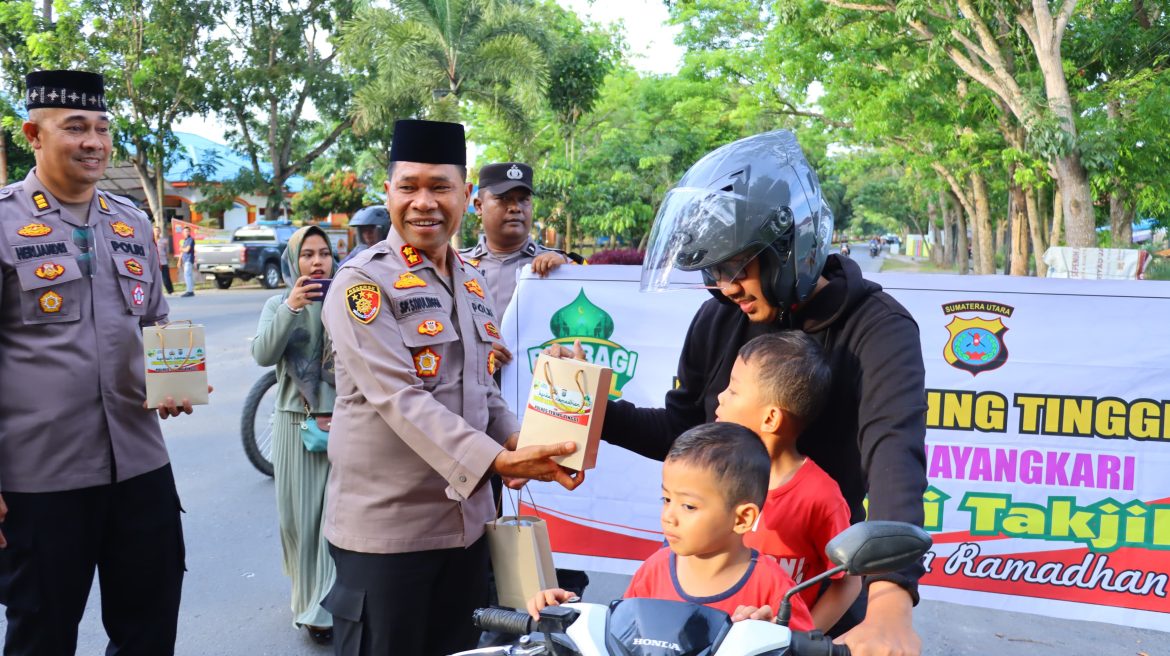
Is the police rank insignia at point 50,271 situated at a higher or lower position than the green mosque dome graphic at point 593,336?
higher

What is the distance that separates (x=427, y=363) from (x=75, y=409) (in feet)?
3.87

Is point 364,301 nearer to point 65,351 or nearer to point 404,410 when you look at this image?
point 404,410

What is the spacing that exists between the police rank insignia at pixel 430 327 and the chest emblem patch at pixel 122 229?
4.01 feet

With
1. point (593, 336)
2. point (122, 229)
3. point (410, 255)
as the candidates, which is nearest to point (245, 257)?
point (593, 336)

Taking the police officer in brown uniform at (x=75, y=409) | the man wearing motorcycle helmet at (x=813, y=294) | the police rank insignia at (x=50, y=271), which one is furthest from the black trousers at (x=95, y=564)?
the man wearing motorcycle helmet at (x=813, y=294)

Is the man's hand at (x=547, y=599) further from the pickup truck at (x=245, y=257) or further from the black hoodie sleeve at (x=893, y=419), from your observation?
the pickup truck at (x=245, y=257)

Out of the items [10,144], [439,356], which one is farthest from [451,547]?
[10,144]

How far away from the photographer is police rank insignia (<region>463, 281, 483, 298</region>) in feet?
9.80

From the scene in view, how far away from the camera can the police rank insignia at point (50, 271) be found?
2.90 metres

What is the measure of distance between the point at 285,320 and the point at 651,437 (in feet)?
7.64

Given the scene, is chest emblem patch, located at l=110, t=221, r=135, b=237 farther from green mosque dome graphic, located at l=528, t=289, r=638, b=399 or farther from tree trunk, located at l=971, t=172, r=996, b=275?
tree trunk, located at l=971, t=172, r=996, b=275

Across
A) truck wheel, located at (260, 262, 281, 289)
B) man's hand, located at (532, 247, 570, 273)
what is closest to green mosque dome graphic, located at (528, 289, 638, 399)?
man's hand, located at (532, 247, 570, 273)

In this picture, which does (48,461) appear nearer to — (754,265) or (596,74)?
(754,265)

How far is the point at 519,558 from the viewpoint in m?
2.83
